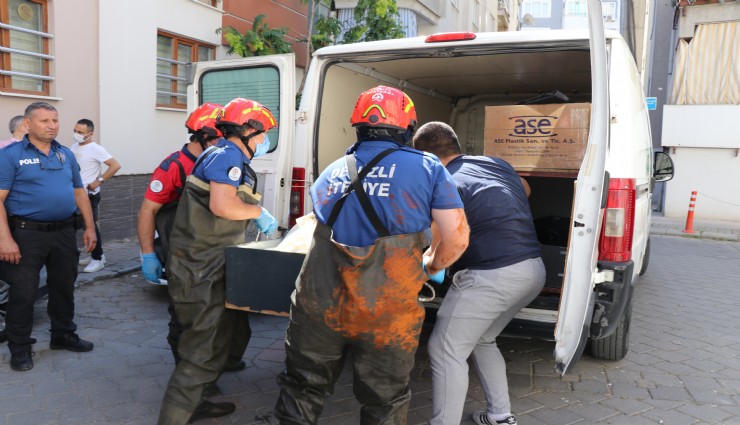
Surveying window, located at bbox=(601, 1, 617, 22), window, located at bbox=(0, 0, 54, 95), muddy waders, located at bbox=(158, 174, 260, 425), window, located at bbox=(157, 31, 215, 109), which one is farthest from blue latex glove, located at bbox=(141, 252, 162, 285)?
window, located at bbox=(157, 31, 215, 109)

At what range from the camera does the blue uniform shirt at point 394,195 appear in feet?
8.18

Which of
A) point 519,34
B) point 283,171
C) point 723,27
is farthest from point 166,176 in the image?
point 723,27

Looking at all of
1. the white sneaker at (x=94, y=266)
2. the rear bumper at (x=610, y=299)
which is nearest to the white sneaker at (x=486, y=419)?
the rear bumper at (x=610, y=299)

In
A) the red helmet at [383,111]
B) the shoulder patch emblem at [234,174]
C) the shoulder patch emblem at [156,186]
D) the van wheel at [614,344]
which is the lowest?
the van wheel at [614,344]

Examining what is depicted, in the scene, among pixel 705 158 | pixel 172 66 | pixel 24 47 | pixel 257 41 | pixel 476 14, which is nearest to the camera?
pixel 24 47

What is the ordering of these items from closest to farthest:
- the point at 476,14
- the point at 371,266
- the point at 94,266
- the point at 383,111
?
the point at 371,266
the point at 383,111
the point at 94,266
the point at 476,14

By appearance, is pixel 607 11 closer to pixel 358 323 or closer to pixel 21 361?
pixel 358 323

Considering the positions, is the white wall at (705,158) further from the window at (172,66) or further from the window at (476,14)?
the window at (172,66)

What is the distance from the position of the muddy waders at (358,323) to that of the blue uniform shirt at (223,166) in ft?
2.01

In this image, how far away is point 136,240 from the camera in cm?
848

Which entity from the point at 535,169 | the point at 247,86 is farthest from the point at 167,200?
the point at 535,169

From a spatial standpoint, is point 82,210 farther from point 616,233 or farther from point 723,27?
point 723,27

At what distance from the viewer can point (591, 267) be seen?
2.99 m

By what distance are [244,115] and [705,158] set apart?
48.3ft
